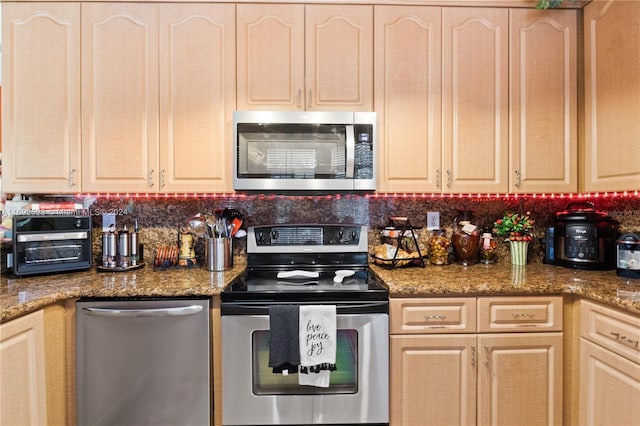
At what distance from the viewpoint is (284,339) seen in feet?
4.84

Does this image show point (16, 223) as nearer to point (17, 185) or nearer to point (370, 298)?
point (17, 185)

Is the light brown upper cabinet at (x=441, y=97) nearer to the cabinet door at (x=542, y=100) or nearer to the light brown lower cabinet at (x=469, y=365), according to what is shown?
the cabinet door at (x=542, y=100)

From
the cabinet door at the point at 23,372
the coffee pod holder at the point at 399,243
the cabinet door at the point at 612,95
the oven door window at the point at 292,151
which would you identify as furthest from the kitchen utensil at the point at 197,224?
the cabinet door at the point at 612,95

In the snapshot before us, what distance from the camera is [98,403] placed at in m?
1.49

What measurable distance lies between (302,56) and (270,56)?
0.18 m

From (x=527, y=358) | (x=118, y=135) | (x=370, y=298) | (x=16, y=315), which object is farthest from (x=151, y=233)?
(x=527, y=358)

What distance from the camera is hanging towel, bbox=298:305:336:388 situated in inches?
58.1

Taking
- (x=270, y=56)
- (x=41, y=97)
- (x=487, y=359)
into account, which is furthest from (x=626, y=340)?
(x=41, y=97)

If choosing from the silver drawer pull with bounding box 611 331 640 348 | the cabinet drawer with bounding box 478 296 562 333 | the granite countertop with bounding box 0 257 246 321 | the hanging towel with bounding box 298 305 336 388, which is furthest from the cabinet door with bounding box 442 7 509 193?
the granite countertop with bounding box 0 257 246 321

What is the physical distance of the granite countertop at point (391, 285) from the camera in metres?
1.41

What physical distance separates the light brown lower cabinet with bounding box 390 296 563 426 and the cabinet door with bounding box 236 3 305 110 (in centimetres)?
124

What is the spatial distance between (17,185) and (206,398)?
152 centimetres

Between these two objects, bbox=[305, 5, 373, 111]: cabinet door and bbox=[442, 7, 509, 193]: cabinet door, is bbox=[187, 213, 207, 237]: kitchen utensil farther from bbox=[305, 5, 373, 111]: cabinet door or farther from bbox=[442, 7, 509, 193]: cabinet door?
bbox=[442, 7, 509, 193]: cabinet door

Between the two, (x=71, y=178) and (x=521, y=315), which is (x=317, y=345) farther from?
(x=71, y=178)
